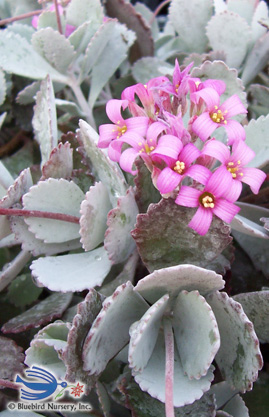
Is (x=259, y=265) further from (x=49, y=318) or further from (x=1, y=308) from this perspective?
(x=1, y=308)

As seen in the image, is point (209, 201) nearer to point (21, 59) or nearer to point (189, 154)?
point (189, 154)

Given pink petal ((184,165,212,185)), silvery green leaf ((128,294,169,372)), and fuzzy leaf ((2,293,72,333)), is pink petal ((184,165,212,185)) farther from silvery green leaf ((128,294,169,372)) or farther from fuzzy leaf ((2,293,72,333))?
fuzzy leaf ((2,293,72,333))

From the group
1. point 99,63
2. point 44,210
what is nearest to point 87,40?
point 99,63

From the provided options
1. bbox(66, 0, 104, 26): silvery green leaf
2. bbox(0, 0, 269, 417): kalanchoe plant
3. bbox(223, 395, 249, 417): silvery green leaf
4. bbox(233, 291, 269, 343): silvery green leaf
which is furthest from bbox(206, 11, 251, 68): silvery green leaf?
bbox(223, 395, 249, 417): silvery green leaf

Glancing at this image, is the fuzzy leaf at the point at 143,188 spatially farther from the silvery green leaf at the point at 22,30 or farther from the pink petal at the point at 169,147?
the silvery green leaf at the point at 22,30

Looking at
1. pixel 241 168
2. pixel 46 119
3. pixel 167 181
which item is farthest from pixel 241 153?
pixel 46 119

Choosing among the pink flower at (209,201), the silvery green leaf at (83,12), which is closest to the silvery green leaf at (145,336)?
the pink flower at (209,201)
